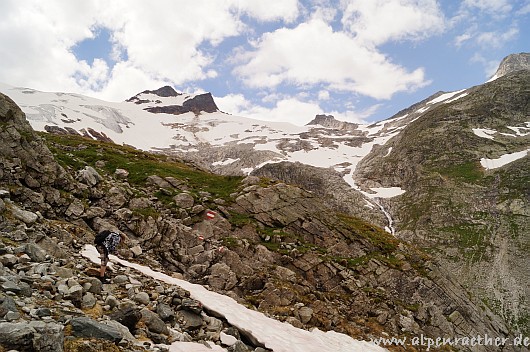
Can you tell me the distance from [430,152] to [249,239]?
387ft

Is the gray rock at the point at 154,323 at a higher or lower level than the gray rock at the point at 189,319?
higher

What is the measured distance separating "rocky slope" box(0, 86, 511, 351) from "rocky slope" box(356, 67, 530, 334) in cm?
4788

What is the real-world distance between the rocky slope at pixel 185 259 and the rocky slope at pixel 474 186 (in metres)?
47.9

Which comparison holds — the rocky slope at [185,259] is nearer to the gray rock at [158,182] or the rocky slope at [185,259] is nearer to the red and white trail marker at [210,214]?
the gray rock at [158,182]

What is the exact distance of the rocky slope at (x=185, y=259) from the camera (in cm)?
952

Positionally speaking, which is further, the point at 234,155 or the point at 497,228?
the point at 234,155

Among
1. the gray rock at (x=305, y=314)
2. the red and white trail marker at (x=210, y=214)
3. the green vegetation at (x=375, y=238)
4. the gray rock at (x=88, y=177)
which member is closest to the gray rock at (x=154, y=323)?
the gray rock at (x=305, y=314)

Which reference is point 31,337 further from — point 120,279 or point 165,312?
point 120,279

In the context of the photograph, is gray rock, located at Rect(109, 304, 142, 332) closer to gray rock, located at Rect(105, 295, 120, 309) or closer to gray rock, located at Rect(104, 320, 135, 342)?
gray rock, located at Rect(104, 320, 135, 342)

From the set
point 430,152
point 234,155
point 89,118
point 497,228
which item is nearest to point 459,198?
point 497,228

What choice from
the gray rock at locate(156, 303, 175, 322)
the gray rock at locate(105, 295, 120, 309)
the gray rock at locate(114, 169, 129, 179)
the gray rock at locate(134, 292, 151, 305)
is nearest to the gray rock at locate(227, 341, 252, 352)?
the gray rock at locate(156, 303, 175, 322)

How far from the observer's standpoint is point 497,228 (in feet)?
287

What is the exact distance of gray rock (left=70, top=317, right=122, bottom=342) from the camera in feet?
25.0

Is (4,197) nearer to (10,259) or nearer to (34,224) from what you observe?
(34,224)
